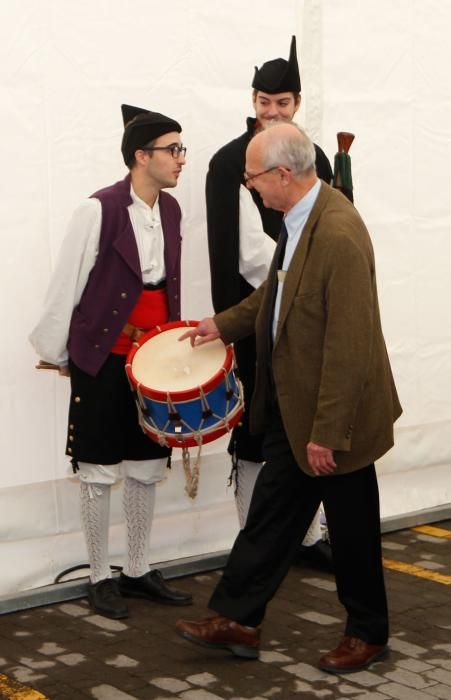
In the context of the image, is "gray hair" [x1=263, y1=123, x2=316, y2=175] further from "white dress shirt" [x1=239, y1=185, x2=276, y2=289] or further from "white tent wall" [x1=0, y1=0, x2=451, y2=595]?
"white tent wall" [x1=0, y1=0, x2=451, y2=595]

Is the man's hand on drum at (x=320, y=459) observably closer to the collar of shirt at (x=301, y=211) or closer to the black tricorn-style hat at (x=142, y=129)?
the collar of shirt at (x=301, y=211)

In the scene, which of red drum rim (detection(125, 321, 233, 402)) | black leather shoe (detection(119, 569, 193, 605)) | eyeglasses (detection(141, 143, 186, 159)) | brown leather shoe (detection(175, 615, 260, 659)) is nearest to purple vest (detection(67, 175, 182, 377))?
red drum rim (detection(125, 321, 233, 402))

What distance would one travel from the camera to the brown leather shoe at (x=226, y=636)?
4.73 meters

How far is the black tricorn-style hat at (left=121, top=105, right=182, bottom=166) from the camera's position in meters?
5.19

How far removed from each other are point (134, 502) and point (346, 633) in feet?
3.79

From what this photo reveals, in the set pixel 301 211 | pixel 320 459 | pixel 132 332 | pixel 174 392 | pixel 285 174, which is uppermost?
pixel 285 174

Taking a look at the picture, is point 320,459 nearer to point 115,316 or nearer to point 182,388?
point 182,388

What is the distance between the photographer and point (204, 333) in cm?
502

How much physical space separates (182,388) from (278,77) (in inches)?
57.1

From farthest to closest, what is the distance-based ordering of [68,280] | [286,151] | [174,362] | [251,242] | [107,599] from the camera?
[251,242] < [107,599] < [68,280] < [174,362] < [286,151]

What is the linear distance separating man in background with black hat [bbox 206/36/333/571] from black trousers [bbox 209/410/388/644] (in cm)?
90

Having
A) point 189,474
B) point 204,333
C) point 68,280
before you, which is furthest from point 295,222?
point 189,474

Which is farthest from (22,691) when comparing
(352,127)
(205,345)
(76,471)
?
(352,127)

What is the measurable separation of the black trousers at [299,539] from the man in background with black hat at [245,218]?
0.90 meters
